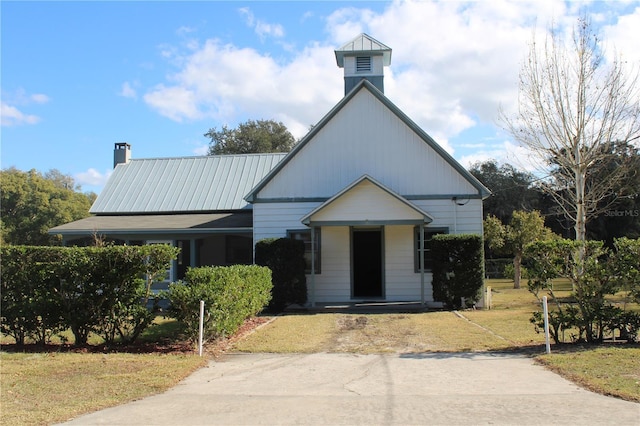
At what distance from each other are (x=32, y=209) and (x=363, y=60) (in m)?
31.6

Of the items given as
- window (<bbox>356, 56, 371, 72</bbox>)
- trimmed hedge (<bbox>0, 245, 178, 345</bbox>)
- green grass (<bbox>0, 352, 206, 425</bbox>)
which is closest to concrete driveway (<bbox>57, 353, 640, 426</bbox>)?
green grass (<bbox>0, 352, 206, 425</bbox>)

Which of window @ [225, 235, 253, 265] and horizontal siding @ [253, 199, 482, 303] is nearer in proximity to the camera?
horizontal siding @ [253, 199, 482, 303]

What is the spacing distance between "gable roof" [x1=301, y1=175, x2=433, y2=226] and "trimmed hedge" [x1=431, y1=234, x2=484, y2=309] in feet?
3.66

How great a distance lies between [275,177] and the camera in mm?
18938

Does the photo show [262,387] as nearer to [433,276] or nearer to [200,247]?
[433,276]

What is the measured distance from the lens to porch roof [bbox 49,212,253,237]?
19828 mm

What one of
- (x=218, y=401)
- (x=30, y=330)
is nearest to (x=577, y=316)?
(x=218, y=401)

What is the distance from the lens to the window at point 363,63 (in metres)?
20.7

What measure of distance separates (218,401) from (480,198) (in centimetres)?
1382

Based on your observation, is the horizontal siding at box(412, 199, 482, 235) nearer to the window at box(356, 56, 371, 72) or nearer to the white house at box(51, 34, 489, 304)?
the white house at box(51, 34, 489, 304)

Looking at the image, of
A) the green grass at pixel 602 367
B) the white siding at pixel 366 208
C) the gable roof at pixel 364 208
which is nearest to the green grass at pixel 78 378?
the green grass at pixel 602 367

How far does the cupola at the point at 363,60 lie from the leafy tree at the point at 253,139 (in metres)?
32.7

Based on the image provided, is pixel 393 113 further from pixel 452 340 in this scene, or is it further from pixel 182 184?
pixel 182 184

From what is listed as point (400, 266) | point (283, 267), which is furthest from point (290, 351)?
point (400, 266)
